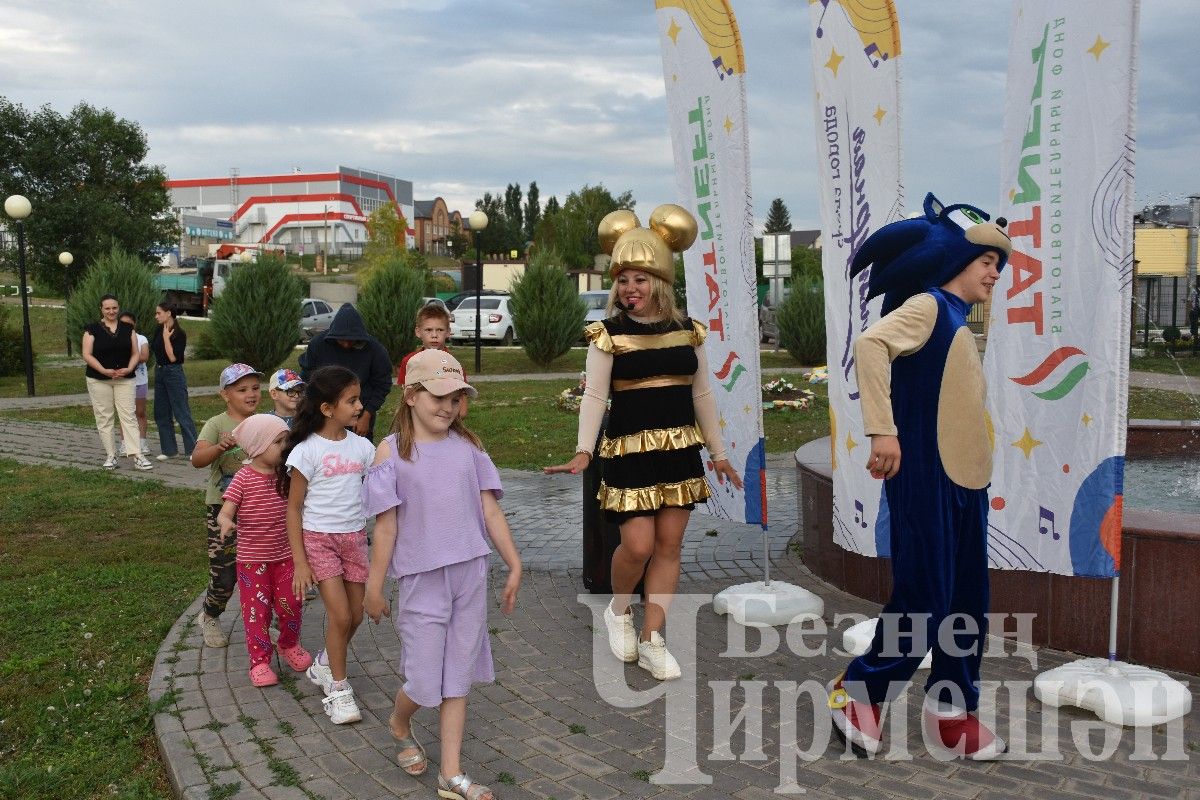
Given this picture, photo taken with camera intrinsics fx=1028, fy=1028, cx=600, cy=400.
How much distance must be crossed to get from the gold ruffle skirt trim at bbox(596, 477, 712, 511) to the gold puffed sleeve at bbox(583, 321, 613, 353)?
0.64 meters

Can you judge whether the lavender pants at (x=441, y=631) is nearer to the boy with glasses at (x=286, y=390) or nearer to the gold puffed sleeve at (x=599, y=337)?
the gold puffed sleeve at (x=599, y=337)

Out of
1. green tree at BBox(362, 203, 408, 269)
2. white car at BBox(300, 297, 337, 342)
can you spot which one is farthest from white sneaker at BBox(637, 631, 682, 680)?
green tree at BBox(362, 203, 408, 269)

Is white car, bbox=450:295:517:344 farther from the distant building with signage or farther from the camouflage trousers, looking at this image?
the distant building with signage

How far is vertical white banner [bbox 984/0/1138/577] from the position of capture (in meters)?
4.05

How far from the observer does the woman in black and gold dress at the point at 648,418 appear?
4629mm

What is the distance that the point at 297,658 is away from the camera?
4.80 meters

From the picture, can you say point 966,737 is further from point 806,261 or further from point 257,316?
point 806,261

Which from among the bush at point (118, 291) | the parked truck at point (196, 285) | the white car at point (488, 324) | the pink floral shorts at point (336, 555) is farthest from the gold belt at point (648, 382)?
the parked truck at point (196, 285)

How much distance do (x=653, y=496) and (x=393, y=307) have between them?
20.1m

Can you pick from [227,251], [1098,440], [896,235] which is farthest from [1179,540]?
[227,251]

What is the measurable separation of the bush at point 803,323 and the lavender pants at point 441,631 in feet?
67.5

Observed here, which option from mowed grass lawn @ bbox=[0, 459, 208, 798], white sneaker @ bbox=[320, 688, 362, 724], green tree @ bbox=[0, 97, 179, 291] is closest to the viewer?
mowed grass lawn @ bbox=[0, 459, 208, 798]

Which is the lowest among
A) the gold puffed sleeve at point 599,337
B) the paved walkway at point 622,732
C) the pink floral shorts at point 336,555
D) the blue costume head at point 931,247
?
the paved walkway at point 622,732

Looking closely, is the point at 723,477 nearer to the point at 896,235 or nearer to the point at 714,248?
the point at 714,248
